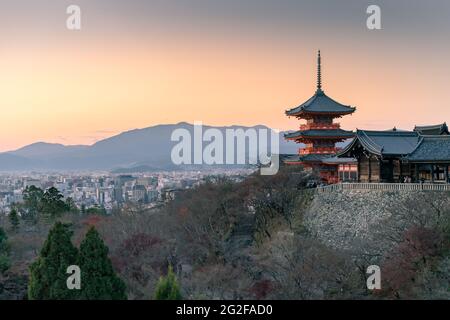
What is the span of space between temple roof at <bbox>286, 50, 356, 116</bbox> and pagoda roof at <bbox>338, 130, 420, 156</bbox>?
275 inches

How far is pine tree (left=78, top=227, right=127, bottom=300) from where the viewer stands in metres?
16.9

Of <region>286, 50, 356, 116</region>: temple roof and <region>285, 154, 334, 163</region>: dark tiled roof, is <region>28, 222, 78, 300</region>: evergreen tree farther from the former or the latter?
<region>286, 50, 356, 116</region>: temple roof

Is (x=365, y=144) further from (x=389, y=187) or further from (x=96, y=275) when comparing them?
(x=96, y=275)

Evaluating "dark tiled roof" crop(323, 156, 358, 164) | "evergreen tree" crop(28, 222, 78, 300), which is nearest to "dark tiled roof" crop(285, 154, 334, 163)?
"dark tiled roof" crop(323, 156, 358, 164)

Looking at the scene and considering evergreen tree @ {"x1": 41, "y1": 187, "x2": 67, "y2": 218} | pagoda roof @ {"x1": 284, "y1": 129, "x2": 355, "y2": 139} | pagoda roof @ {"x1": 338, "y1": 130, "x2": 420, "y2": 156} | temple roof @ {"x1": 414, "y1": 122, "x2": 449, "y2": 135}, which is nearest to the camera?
pagoda roof @ {"x1": 338, "y1": 130, "x2": 420, "y2": 156}

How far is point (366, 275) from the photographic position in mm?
19703

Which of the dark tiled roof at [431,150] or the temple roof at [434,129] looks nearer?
the dark tiled roof at [431,150]

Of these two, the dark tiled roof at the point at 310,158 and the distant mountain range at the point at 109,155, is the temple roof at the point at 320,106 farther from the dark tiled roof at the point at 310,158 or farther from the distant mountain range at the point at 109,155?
the distant mountain range at the point at 109,155

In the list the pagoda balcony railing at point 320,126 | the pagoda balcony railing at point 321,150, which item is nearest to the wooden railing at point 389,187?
the pagoda balcony railing at point 321,150

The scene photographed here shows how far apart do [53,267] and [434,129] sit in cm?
1880

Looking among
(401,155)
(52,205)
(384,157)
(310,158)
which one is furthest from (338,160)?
(52,205)

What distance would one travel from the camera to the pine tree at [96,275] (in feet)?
55.4

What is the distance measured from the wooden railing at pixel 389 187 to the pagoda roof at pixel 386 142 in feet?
5.68
